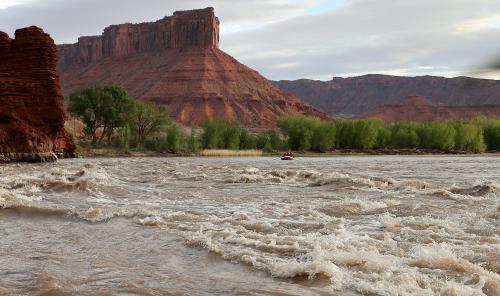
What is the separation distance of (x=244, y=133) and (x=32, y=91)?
3812cm

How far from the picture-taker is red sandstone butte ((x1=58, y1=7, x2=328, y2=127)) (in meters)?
152

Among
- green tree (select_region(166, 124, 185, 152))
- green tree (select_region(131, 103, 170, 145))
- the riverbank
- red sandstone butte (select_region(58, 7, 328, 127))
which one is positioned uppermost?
red sandstone butte (select_region(58, 7, 328, 127))

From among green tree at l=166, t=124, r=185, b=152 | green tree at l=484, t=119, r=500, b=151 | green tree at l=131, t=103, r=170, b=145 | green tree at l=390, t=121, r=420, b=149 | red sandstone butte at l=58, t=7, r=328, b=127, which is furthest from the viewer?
red sandstone butte at l=58, t=7, r=328, b=127

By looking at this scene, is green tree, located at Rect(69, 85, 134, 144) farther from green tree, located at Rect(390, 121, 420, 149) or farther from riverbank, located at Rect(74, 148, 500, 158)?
green tree, located at Rect(390, 121, 420, 149)

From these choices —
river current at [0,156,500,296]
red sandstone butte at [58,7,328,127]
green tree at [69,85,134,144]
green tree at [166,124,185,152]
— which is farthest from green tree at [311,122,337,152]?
river current at [0,156,500,296]

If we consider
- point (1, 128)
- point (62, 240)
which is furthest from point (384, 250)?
point (1, 128)

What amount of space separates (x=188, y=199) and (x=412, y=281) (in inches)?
439

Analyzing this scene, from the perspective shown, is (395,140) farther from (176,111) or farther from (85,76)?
(85,76)

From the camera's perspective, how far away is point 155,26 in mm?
194500

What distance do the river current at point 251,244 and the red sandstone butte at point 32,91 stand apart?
32.1 metres

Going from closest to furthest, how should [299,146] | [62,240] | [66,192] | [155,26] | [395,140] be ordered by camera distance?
[62,240], [66,192], [299,146], [395,140], [155,26]

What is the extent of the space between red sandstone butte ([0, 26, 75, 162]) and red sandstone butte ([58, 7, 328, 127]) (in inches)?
3523

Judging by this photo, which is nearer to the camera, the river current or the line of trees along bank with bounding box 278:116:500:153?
the river current

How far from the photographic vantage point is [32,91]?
49.0 m
